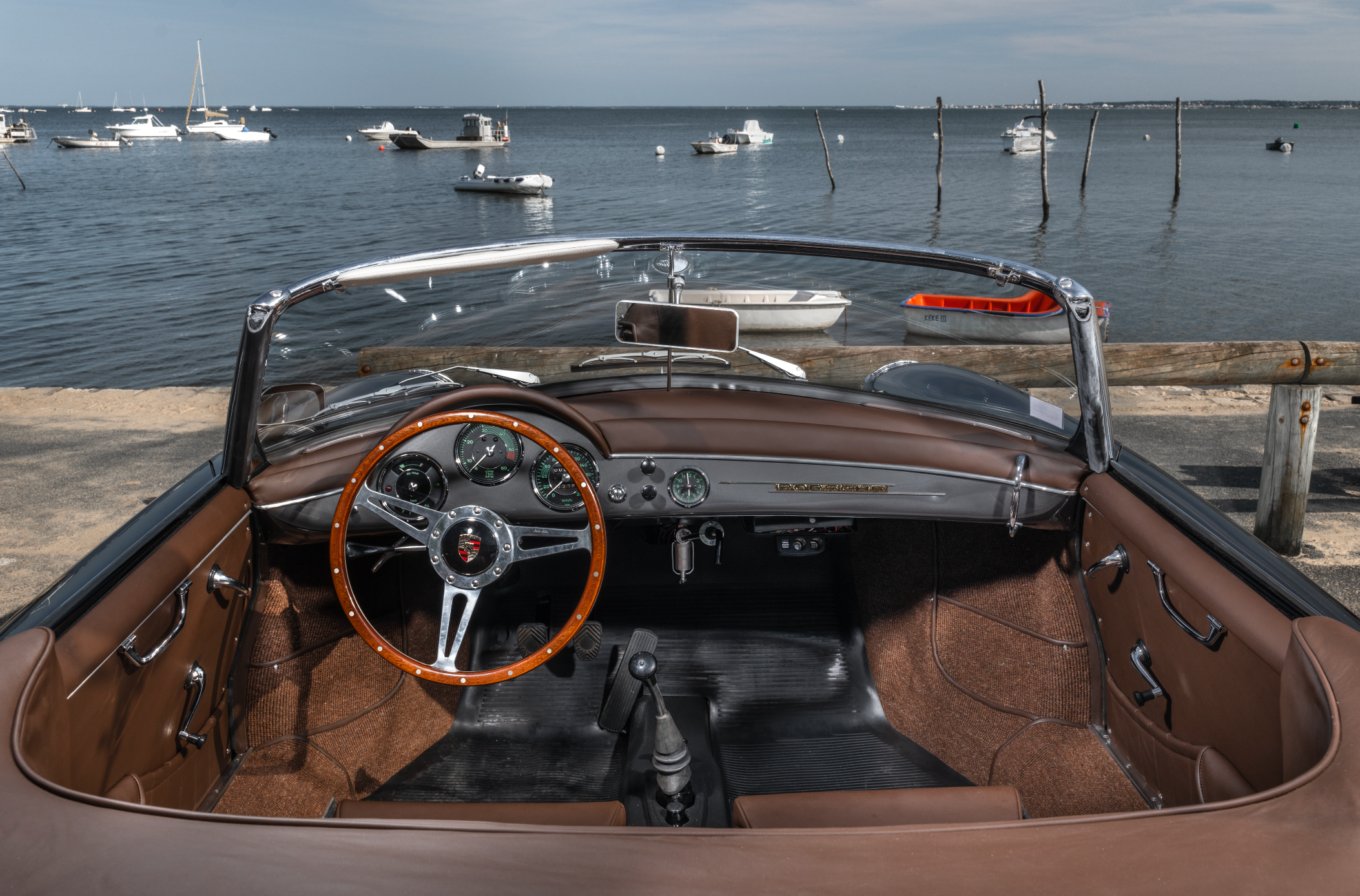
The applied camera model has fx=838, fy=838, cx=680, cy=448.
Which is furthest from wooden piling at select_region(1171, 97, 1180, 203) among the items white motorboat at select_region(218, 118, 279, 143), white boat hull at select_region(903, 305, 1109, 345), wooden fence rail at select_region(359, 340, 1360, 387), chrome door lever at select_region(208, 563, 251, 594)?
white motorboat at select_region(218, 118, 279, 143)

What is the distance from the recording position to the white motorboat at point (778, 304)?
8.24 feet

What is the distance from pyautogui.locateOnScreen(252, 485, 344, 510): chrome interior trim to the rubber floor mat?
1000 millimetres

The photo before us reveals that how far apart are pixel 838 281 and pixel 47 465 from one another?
20.5ft

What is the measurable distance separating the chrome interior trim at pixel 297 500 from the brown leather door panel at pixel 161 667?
50mm

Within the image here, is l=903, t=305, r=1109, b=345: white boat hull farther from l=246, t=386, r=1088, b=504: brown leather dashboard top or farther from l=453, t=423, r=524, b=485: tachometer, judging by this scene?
l=453, t=423, r=524, b=485: tachometer

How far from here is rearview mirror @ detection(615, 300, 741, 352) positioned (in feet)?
7.94

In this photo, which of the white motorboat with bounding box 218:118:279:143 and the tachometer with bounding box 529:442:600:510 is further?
the white motorboat with bounding box 218:118:279:143

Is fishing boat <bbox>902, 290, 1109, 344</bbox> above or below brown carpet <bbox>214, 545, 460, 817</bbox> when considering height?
above

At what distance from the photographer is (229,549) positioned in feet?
7.54

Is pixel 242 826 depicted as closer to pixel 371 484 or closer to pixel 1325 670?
pixel 371 484

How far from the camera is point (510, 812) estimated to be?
203 centimetres

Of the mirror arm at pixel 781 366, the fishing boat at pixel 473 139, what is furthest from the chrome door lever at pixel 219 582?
the fishing boat at pixel 473 139

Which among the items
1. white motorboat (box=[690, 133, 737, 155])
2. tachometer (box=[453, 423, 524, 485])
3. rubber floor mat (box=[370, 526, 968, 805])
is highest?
white motorboat (box=[690, 133, 737, 155])

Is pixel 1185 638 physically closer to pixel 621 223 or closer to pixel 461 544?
pixel 461 544
